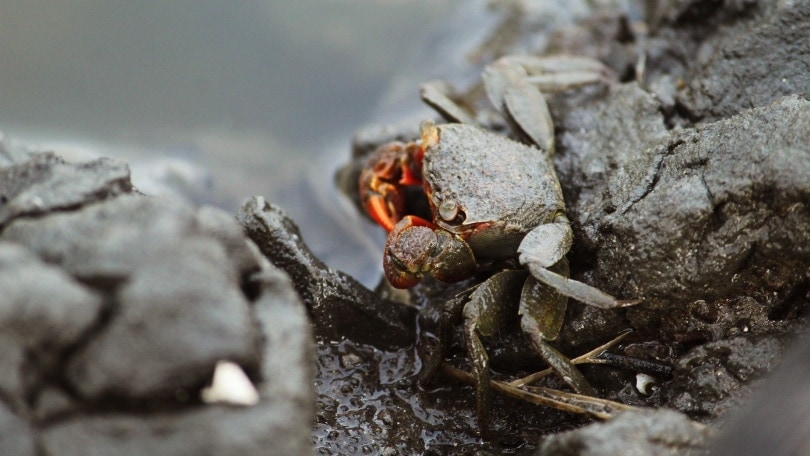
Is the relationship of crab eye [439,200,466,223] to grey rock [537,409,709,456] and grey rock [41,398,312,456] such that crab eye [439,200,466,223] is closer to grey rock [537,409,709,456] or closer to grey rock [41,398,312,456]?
grey rock [537,409,709,456]

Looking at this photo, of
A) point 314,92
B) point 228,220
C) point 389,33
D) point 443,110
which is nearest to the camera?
point 228,220

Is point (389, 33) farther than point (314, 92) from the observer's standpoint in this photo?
Yes

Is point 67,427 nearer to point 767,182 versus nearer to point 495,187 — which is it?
point 495,187

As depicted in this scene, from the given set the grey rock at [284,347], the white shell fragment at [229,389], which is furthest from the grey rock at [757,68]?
the white shell fragment at [229,389]

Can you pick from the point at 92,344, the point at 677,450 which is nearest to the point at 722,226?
the point at 677,450

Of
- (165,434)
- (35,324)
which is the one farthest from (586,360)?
(35,324)

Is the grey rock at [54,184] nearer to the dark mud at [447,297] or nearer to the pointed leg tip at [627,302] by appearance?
the dark mud at [447,297]
